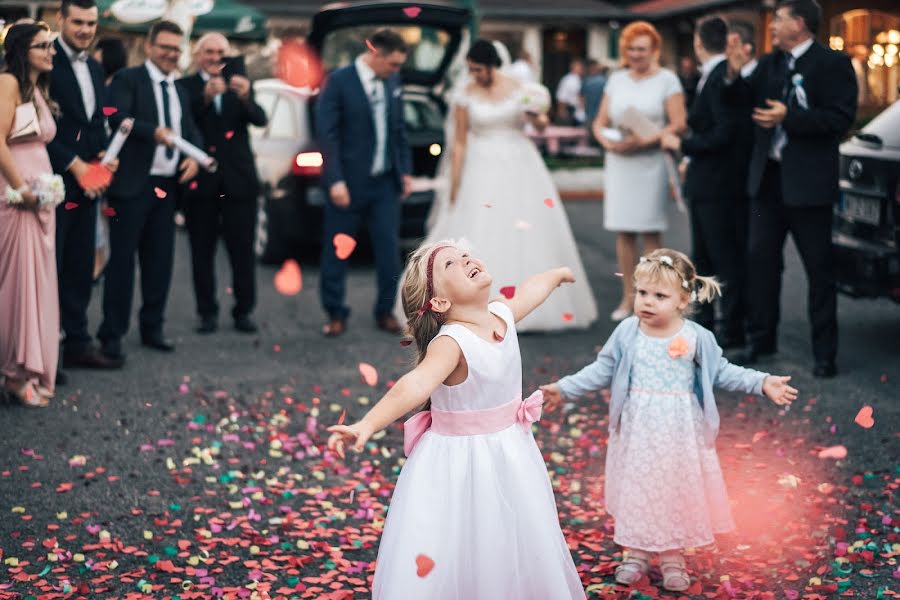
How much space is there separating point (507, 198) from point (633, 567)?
4785mm

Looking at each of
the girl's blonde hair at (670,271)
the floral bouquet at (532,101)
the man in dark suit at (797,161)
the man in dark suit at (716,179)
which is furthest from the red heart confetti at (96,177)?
the girl's blonde hair at (670,271)

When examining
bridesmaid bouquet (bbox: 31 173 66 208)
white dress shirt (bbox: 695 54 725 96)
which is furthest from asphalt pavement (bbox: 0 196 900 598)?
white dress shirt (bbox: 695 54 725 96)

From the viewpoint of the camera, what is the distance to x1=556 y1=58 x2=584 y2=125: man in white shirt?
24828 mm

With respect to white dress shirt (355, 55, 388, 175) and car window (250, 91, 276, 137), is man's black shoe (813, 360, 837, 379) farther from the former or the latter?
car window (250, 91, 276, 137)

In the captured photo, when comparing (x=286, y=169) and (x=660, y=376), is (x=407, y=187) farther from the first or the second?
(x=660, y=376)

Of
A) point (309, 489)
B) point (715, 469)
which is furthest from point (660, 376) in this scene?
point (309, 489)

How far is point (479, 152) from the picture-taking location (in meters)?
8.91

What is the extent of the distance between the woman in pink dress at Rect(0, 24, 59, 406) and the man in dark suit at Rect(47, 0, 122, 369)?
1.07 feet

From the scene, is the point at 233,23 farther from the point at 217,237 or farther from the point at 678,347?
the point at 678,347

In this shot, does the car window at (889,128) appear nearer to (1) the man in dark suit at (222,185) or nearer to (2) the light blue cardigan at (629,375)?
(2) the light blue cardigan at (629,375)

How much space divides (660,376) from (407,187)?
480 cm

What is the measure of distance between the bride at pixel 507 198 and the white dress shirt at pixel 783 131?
1.91 meters

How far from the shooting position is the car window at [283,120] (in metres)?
11.5

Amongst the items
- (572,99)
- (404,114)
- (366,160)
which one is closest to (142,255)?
(366,160)
